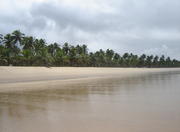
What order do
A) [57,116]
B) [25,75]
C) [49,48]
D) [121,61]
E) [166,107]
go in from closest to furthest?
[57,116] < [166,107] < [25,75] < [49,48] < [121,61]

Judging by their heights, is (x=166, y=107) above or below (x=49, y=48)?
below

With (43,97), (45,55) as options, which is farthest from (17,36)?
(43,97)

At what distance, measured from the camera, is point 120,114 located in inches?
382

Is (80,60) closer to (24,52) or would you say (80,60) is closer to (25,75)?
(24,52)

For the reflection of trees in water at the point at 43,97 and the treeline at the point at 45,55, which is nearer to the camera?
the reflection of trees in water at the point at 43,97

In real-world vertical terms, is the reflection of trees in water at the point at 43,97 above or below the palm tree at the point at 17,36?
below

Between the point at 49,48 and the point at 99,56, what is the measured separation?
2259 centimetres

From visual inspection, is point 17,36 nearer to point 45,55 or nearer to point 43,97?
point 45,55

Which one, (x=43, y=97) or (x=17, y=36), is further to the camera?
(x=17, y=36)

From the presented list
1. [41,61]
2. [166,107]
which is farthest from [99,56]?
[166,107]

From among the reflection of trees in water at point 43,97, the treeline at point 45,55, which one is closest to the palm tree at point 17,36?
the treeline at point 45,55

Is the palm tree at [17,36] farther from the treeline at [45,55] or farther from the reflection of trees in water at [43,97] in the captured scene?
the reflection of trees in water at [43,97]

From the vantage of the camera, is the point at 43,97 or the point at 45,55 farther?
the point at 45,55

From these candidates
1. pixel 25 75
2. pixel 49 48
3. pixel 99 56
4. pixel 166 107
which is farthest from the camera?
pixel 99 56
